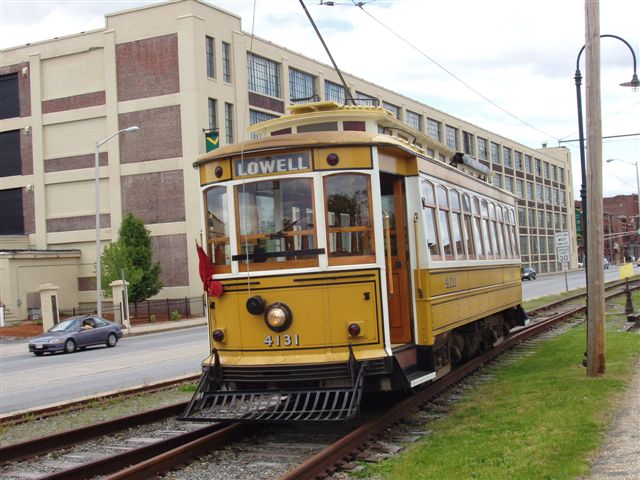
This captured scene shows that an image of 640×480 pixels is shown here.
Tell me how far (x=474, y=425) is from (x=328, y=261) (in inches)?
96.2

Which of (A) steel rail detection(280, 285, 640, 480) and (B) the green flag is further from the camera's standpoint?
(B) the green flag

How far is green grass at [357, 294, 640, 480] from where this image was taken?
6.98 metres

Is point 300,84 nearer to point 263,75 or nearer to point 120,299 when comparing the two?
point 263,75

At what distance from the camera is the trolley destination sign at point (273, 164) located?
29.2 ft

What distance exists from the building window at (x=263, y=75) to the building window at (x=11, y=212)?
54.1ft

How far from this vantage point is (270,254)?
8922 millimetres

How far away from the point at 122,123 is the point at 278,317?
A: 40.7 m

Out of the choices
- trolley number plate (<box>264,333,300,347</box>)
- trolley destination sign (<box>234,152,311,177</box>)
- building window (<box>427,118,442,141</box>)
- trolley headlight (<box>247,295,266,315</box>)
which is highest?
building window (<box>427,118,442,141</box>)

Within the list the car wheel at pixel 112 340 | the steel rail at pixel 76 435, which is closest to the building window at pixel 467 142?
the car wheel at pixel 112 340

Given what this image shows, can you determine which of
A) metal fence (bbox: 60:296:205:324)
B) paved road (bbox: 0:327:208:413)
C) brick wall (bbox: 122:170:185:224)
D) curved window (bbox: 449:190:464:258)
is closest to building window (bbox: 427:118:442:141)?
brick wall (bbox: 122:170:185:224)

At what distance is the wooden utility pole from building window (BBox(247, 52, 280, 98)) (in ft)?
126

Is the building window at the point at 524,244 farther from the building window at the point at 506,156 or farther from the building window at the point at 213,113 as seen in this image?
the building window at the point at 213,113

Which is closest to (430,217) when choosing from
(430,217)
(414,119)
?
(430,217)

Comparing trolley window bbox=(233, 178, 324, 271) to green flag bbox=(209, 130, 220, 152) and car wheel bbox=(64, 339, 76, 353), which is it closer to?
car wheel bbox=(64, 339, 76, 353)
